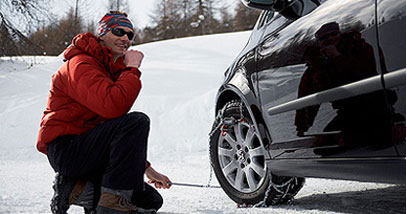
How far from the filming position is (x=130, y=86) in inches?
81.2

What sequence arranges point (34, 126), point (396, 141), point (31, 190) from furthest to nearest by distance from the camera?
point (34, 126), point (31, 190), point (396, 141)

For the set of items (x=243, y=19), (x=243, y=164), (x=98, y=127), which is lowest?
(x=243, y=19)

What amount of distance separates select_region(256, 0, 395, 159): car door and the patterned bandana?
0.85 m

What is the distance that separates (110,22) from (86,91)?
0.46m

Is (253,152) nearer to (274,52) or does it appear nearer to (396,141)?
(274,52)

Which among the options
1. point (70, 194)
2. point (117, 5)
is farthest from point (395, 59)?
point (117, 5)

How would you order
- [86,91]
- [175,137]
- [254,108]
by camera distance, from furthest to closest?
[175,137], [254,108], [86,91]

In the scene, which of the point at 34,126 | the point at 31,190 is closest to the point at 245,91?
the point at 31,190

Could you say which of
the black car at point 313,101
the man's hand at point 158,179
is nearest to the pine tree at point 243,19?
the black car at point 313,101

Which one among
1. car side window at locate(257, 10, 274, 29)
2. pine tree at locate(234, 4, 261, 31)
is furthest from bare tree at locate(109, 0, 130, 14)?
car side window at locate(257, 10, 274, 29)

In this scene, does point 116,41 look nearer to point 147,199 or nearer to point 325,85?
point 147,199

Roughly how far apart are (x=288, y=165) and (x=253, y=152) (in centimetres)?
38

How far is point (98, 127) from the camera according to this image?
7.09 feet

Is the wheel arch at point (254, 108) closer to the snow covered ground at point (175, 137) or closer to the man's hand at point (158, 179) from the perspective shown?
the snow covered ground at point (175, 137)
